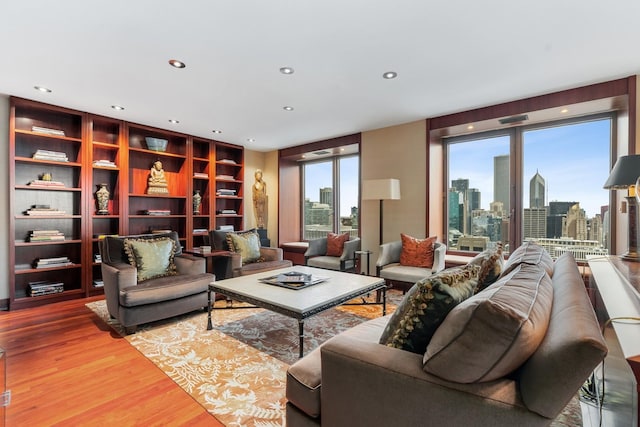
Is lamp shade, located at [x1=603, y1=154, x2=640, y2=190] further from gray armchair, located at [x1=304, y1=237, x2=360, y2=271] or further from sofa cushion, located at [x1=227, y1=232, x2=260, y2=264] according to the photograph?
sofa cushion, located at [x1=227, y1=232, x2=260, y2=264]

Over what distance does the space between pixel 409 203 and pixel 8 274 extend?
17.0 ft

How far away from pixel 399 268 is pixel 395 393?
278cm

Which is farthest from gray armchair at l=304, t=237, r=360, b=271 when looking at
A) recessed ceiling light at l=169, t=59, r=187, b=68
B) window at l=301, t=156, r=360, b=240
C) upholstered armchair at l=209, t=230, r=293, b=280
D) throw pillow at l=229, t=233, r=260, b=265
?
recessed ceiling light at l=169, t=59, r=187, b=68

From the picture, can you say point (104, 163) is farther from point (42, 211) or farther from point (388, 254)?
point (388, 254)

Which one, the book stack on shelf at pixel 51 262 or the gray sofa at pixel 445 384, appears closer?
the gray sofa at pixel 445 384

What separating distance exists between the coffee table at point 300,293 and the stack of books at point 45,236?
252 centimetres

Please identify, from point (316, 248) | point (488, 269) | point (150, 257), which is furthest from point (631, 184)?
point (150, 257)

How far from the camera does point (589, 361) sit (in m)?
0.73

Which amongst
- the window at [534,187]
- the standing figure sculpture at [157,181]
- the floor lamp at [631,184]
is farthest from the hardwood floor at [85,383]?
the window at [534,187]

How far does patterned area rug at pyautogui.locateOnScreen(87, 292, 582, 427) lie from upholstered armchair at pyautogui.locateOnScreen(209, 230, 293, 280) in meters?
0.47

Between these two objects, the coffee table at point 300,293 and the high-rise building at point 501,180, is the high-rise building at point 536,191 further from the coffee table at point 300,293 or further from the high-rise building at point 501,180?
the coffee table at point 300,293

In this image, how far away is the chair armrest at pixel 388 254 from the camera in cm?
377

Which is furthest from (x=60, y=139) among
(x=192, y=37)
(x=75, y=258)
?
(x=192, y=37)

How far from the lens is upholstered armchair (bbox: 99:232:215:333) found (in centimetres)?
272
